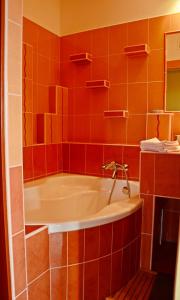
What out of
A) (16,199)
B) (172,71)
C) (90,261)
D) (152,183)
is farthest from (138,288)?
(172,71)

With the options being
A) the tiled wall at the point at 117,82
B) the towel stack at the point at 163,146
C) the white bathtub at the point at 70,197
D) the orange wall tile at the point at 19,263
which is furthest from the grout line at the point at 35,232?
the tiled wall at the point at 117,82

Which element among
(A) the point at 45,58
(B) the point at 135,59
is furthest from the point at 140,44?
(A) the point at 45,58

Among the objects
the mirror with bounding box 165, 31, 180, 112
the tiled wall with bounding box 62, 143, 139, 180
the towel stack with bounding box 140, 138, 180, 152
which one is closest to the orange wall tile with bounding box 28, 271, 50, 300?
the towel stack with bounding box 140, 138, 180, 152

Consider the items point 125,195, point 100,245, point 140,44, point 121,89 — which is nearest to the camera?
point 100,245

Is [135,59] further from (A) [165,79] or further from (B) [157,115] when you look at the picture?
(B) [157,115]

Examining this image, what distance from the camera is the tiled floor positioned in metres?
1.70

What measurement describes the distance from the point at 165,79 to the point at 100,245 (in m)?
1.67

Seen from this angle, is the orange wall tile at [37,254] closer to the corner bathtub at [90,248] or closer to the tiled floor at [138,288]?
the corner bathtub at [90,248]

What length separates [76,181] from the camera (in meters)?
2.71

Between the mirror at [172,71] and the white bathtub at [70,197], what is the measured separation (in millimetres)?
845

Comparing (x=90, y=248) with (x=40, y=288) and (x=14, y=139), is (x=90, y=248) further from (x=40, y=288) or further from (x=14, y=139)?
(x=14, y=139)

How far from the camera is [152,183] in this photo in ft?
6.48

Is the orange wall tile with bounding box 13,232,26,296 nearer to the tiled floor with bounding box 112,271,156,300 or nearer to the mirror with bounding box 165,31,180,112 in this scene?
the tiled floor with bounding box 112,271,156,300

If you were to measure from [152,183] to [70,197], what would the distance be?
802 mm
